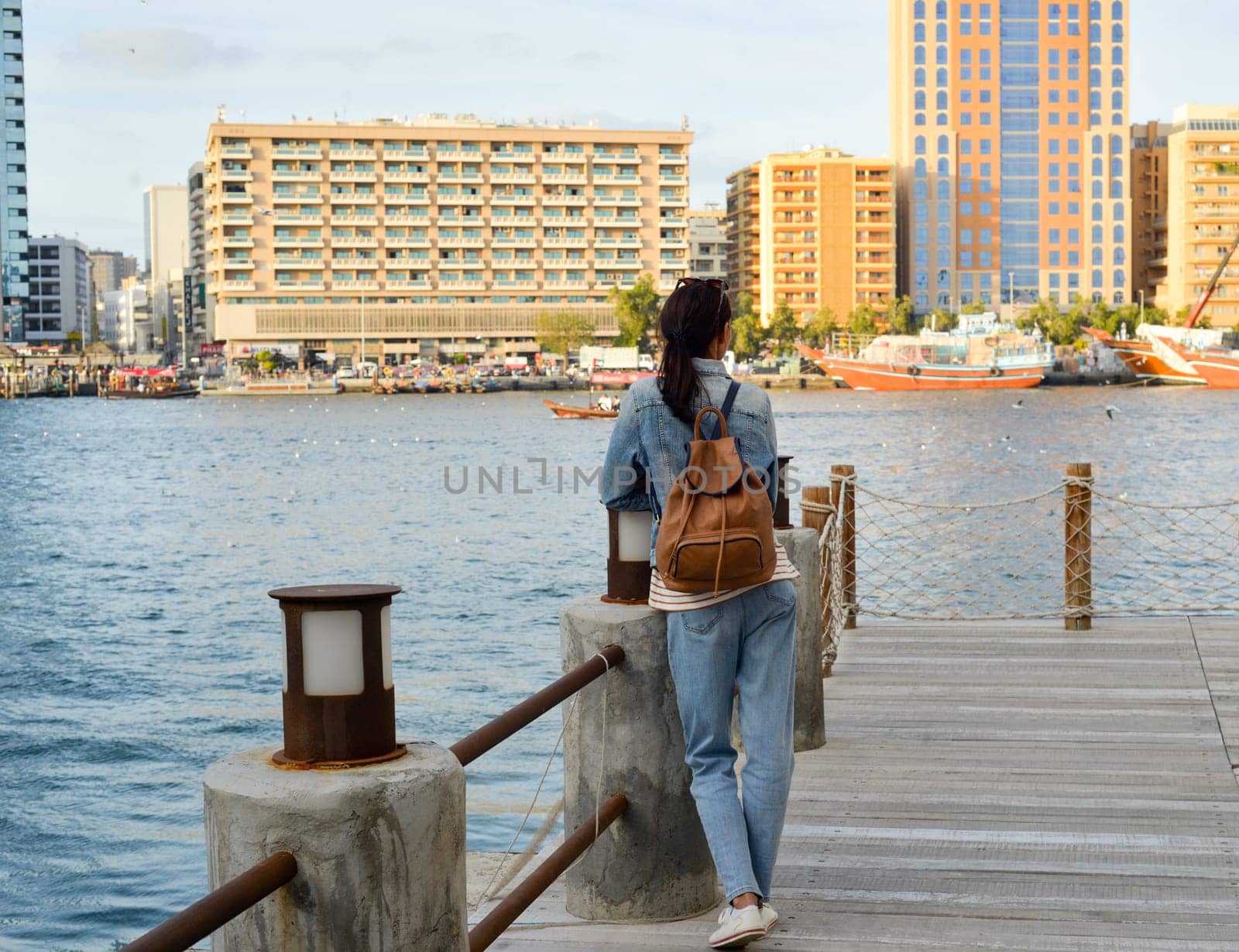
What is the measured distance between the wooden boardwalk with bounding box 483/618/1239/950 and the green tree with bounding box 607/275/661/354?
103 m

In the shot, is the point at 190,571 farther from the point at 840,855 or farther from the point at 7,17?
the point at 7,17

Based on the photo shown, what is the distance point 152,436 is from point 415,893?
75039 millimetres

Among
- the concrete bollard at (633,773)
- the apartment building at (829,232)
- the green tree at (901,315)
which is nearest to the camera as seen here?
the concrete bollard at (633,773)

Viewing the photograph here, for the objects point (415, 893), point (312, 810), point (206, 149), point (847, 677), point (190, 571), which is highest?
point (206, 149)

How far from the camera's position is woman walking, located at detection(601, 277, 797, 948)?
3719mm

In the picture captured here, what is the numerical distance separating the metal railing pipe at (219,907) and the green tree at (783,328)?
115 m

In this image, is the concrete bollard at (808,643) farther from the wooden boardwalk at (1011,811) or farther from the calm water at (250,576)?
the calm water at (250,576)

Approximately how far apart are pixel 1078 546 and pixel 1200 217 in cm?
12415

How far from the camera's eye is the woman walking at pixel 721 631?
372 centimetres

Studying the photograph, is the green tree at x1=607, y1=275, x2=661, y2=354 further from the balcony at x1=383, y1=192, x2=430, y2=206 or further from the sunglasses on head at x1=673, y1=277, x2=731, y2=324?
the sunglasses on head at x1=673, y1=277, x2=731, y2=324

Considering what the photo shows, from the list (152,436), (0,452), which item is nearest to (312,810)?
(0,452)

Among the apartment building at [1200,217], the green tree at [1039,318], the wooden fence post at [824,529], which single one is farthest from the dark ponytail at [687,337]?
the apartment building at [1200,217]

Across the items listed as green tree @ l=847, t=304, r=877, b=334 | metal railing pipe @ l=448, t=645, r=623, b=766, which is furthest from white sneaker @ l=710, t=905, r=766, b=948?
green tree @ l=847, t=304, r=877, b=334

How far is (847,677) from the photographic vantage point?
7.67 m
